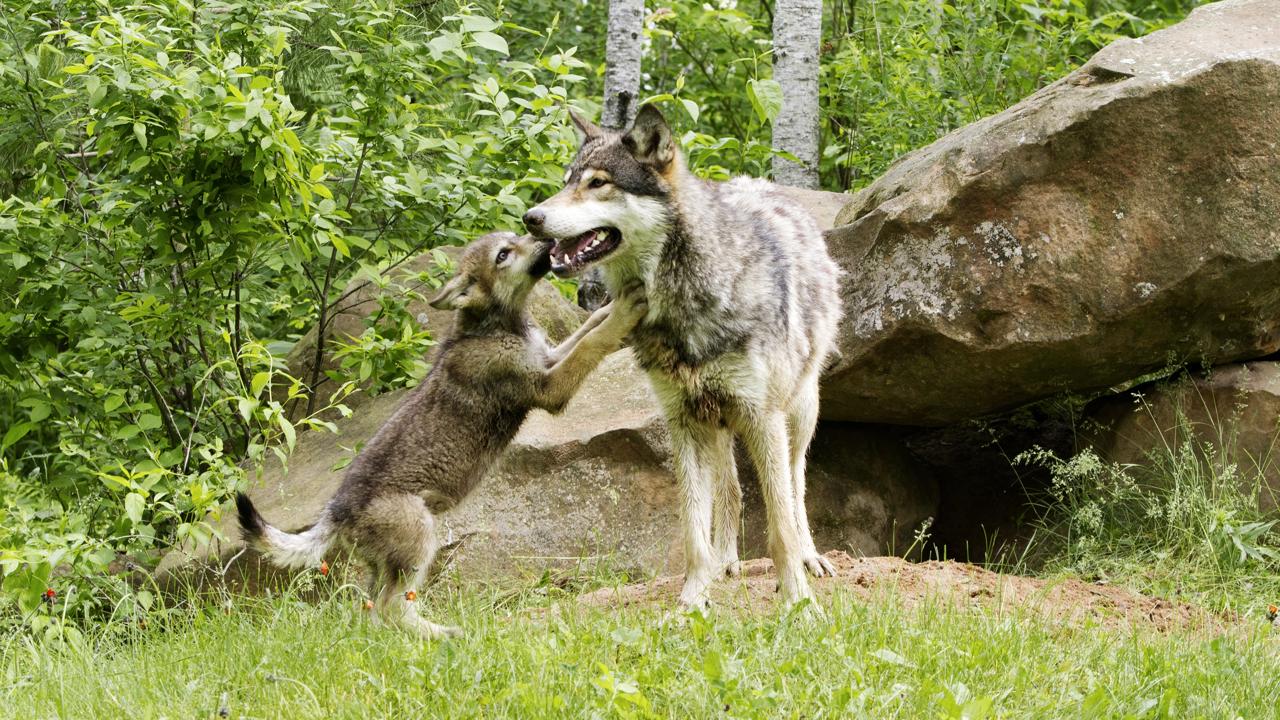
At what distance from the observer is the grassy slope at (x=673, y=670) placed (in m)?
3.60

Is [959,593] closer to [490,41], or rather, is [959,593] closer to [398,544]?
[398,544]

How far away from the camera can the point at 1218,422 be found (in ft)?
20.1

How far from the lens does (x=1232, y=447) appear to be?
6.05 metres

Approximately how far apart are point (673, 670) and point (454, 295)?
286cm

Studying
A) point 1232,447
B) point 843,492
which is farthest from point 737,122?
point 1232,447

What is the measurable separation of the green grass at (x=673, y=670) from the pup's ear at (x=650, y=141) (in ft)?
6.46

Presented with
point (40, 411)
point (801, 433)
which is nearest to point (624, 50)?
point (801, 433)

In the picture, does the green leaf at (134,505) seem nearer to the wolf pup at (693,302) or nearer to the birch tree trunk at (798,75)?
the wolf pup at (693,302)

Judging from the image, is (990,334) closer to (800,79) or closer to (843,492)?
(843,492)

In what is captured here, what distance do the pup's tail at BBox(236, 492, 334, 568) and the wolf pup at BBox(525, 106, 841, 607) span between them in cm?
171

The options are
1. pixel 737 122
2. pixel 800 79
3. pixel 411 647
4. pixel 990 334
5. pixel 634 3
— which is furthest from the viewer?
pixel 737 122

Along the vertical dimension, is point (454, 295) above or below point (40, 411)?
above

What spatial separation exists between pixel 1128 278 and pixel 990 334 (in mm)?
712

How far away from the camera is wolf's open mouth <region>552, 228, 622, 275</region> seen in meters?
5.04
